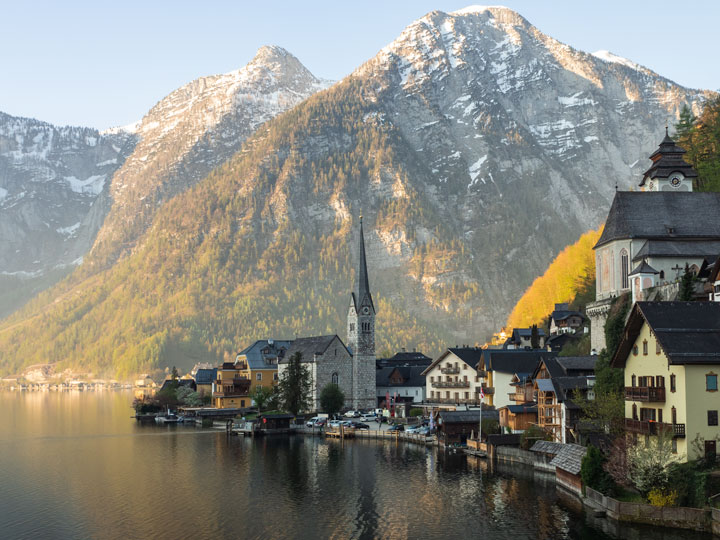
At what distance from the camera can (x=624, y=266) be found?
3836 inches

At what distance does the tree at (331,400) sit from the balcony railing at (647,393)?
83.4 metres

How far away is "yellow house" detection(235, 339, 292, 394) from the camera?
169825 millimetres

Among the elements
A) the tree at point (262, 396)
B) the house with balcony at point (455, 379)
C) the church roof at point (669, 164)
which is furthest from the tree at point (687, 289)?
the tree at point (262, 396)

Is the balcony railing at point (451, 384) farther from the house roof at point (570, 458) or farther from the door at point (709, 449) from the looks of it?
the door at point (709, 449)

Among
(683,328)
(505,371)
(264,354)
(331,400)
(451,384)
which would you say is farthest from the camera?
(264,354)

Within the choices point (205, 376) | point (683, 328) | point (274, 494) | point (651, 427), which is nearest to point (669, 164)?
point (683, 328)

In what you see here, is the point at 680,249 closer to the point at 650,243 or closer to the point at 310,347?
the point at 650,243

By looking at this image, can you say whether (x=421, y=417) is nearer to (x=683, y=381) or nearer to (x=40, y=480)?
(x=40, y=480)

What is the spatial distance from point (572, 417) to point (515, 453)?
8.17 meters

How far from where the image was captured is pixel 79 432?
449ft

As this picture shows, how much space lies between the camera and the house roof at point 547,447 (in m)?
80.6

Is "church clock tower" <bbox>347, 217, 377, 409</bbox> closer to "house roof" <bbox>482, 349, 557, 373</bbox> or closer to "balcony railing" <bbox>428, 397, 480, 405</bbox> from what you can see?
"balcony railing" <bbox>428, 397, 480, 405</bbox>

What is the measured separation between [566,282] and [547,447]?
311 feet

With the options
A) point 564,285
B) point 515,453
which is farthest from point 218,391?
point 515,453
